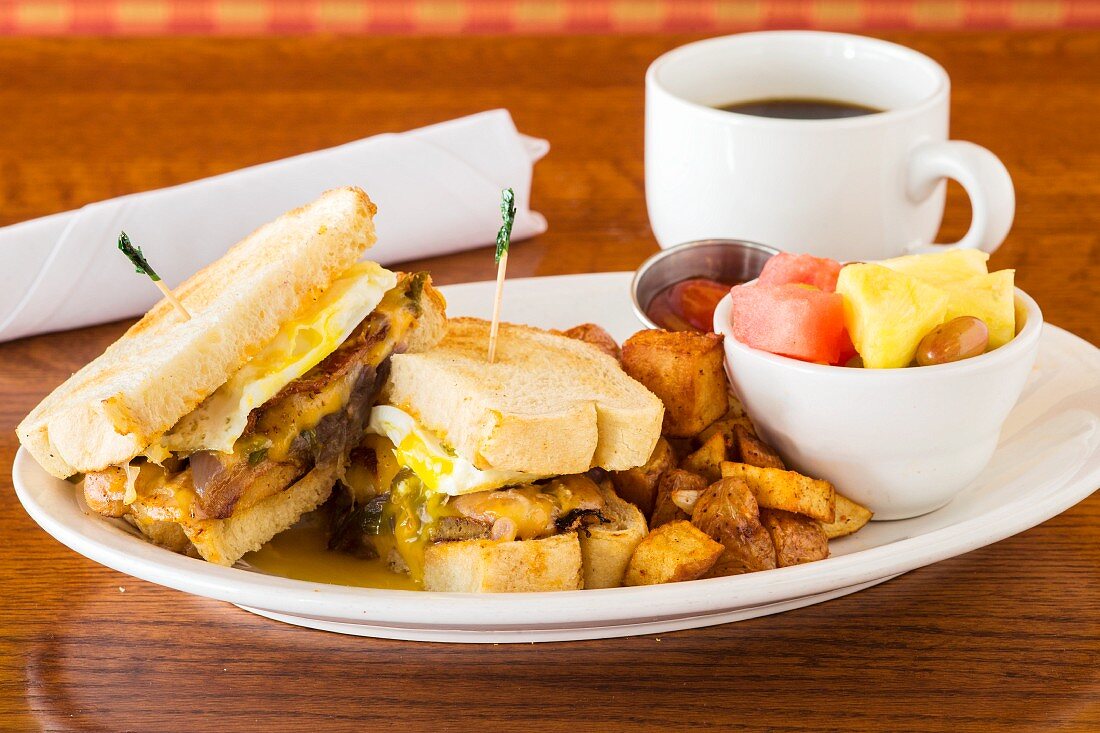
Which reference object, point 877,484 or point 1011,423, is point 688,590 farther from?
point 1011,423

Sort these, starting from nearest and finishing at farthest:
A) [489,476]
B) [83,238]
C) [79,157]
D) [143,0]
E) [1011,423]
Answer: [489,476]
[1011,423]
[83,238]
[79,157]
[143,0]

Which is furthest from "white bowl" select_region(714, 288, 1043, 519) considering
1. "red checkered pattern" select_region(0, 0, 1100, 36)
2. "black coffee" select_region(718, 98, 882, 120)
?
"red checkered pattern" select_region(0, 0, 1100, 36)

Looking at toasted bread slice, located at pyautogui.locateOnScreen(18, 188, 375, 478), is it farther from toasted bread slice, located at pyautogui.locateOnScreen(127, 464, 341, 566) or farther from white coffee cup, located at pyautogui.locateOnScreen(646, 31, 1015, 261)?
white coffee cup, located at pyautogui.locateOnScreen(646, 31, 1015, 261)

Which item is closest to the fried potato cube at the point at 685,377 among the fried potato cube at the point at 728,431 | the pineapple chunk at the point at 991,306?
the fried potato cube at the point at 728,431

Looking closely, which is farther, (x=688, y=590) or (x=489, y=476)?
(x=489, y=476)

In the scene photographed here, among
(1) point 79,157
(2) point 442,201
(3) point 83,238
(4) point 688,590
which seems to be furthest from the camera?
(1) point 79,157

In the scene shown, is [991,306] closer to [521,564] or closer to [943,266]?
[943,266]

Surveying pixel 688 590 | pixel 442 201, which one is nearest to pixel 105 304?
pixel 442 201
